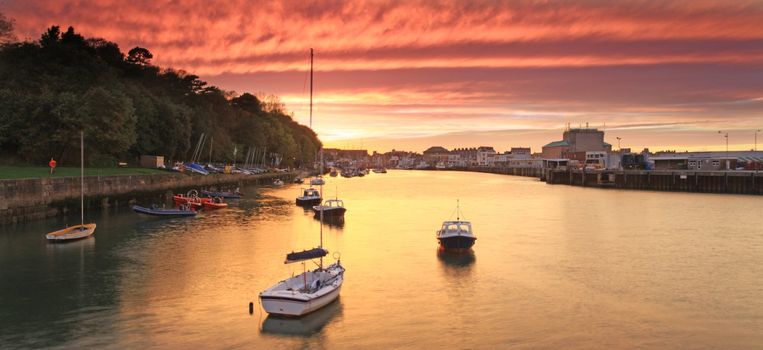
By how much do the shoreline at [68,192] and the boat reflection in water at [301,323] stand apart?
3590 centimetres

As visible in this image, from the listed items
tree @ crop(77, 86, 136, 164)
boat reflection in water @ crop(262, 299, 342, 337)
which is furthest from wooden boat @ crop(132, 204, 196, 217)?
boat reflection in water @ crop(262, 299, 342, 337)

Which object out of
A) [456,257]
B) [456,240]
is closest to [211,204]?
[456,240]

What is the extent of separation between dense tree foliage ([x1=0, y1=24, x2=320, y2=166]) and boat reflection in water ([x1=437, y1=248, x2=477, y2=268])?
145 feet

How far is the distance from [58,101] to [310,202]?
1257 inches

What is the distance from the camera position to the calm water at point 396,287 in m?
21.0

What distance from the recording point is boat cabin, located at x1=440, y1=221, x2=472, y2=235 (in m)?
A: 38.8

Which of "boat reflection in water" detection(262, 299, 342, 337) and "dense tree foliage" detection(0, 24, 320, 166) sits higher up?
"dense tree foliage" detection(0, 24, 320, 166)

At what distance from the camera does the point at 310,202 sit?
7269cm

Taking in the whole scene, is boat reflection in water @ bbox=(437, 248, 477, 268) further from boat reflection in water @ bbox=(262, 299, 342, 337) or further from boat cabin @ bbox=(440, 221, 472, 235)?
boat reflection in water @ bbox=(262, 299, 342, 337)

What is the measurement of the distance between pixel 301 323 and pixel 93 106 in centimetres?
5968

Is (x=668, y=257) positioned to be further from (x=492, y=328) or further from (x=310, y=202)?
(x=310, y=202)

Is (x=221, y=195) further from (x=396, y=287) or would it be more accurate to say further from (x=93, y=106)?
(x=396, y=287)

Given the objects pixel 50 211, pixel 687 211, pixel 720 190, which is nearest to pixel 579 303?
pixel 50 211

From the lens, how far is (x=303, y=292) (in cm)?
2280
